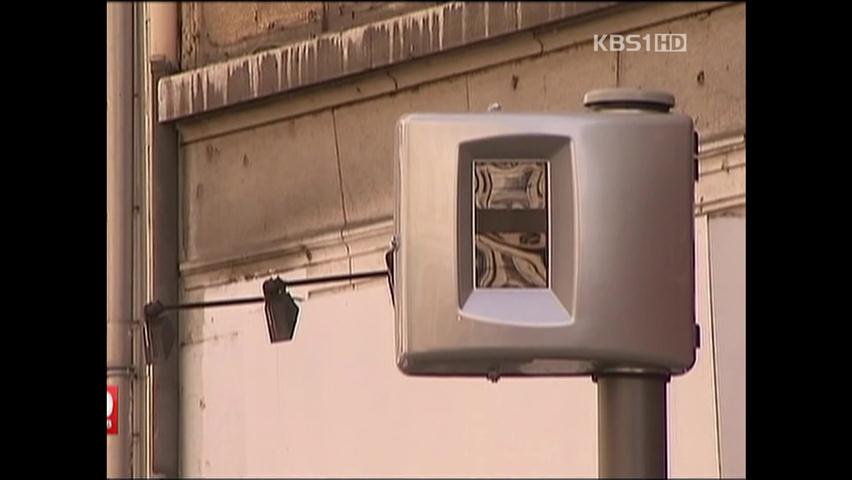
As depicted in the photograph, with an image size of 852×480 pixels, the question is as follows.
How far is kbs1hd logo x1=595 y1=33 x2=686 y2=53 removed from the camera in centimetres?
313

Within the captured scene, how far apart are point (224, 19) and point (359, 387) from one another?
2.68 feet

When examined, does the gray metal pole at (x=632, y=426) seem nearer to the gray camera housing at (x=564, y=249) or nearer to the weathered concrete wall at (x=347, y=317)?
the gray camera housing at (x=564, y=249)

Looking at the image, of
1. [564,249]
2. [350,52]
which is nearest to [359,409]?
[350,52]

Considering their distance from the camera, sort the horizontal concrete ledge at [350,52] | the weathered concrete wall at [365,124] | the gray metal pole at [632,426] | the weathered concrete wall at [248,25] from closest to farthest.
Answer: the gray metal pole at [632,426]
the weathered concrete wall at [365,124]
the horizontal concrete ledge at [350,52]
the weathered concrete wall at [248,25]

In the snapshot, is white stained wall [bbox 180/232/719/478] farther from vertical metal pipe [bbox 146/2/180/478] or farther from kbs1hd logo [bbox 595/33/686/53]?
kbs1hd logo [bbox 595/33/686/53]

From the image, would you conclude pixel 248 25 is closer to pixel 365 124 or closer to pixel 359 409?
pixel 365 124

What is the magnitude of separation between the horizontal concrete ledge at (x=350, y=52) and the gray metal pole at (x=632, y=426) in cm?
201

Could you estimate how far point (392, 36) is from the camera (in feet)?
10.9

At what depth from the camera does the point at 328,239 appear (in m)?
3.42

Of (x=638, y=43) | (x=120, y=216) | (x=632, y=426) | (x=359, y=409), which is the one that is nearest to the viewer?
(x=632, y=426)

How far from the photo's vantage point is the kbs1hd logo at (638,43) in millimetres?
3127

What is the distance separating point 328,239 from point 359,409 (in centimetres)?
36

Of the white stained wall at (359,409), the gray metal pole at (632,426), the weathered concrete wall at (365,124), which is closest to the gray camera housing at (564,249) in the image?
the gray metal pole at (632,426)
